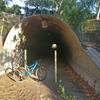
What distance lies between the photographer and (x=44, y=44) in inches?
642

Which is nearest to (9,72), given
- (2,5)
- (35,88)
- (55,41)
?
(35,88)

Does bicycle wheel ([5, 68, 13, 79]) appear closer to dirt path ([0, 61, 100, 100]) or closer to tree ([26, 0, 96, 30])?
dirt path ([0, 61, 100, 100])

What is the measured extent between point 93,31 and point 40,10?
44.1 feet

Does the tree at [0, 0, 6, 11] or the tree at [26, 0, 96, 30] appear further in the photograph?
the tree at [0, 0, 6, 11]

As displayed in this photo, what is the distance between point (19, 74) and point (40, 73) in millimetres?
1170

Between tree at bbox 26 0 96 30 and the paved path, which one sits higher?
tree at bbox 26 0 96 30

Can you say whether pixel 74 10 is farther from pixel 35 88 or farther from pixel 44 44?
pixel 35 88

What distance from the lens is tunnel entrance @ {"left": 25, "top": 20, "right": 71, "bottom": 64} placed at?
566 inches

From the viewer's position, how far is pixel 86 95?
1001cm

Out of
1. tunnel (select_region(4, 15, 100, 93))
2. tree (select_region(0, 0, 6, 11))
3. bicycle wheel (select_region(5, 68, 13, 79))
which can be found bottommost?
bicycle wheel (select_region(5, 68, 13, 79))

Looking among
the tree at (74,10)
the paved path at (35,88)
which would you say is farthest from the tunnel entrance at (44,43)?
the tree at (74,10)

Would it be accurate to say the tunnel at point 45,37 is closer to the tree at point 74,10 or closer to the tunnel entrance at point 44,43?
the tunnel entrance at point 44,43

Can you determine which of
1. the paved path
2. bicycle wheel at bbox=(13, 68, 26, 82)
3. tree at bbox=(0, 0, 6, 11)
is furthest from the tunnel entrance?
tree at bbox=(0, 0, 6, 11)

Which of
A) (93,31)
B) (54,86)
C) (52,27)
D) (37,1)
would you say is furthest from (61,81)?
(37,1)
